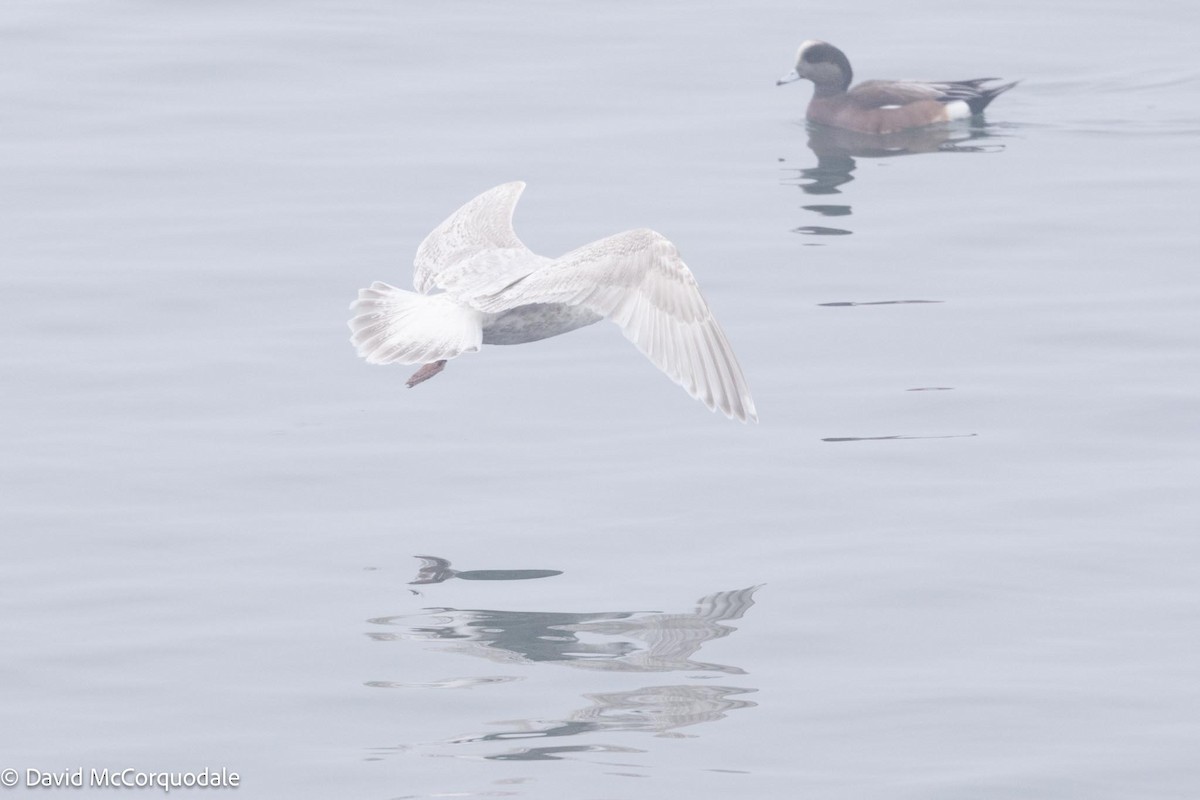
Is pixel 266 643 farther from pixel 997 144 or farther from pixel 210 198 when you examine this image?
pixel 997 144

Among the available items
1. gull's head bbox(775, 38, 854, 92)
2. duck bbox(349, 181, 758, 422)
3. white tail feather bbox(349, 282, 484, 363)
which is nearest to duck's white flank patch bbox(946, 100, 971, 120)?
gull's head bbox(775, 38, 854, 92)

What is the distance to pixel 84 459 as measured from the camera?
9625 millimetres

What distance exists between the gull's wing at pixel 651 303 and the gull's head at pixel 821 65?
8890 mm

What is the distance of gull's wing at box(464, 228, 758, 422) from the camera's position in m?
8.60

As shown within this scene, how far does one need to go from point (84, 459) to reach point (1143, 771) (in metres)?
4.95

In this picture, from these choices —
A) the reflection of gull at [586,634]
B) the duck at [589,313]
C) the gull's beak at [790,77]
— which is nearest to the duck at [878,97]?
the gull's beak at [790,77]

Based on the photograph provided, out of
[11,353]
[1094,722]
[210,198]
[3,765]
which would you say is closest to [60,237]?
[210,198]

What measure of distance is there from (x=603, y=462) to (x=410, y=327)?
134 centimetres

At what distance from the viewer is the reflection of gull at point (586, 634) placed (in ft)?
24.9

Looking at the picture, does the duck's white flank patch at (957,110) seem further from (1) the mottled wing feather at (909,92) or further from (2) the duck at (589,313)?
(2) the duck at (589,313)

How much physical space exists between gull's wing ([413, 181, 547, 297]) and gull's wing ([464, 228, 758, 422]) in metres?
0.33

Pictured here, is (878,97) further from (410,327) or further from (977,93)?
(410,327)

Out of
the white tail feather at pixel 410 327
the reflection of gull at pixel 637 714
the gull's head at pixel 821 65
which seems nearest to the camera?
the reflection of gull at pixel 637 714

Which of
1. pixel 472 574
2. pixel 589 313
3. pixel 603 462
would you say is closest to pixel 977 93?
pixel 603 462
